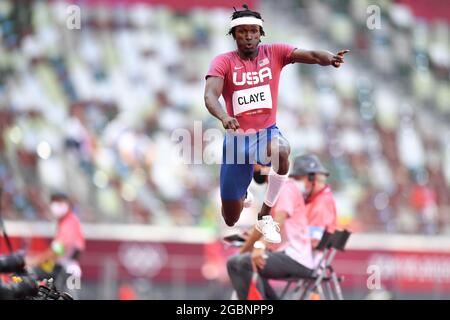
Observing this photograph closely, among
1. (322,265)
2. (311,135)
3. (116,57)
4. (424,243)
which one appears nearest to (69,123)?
(116,57)

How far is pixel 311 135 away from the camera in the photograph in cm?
2256

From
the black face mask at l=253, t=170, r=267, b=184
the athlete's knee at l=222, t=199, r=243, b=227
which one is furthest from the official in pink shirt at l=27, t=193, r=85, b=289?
the athlete's knee at l=222, t=199, r=243, b=227

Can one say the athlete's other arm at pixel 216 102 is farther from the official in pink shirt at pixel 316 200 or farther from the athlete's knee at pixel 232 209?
the official in pink shirt at pixel 316 200

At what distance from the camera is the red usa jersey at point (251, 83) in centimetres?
988

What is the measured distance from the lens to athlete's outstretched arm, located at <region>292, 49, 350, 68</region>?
9617mm

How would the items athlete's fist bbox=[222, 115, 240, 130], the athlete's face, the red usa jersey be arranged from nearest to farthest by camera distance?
athlete's fist bbox=[222, 115, 240, 130] → the athlete's face → the red usa jersey

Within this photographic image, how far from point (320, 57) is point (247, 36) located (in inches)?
25.7

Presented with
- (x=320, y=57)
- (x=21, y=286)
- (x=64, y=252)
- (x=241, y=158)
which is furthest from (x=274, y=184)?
(x=64, y=252)

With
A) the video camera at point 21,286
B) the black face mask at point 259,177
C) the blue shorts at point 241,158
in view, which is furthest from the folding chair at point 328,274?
the video camera at point 21,286

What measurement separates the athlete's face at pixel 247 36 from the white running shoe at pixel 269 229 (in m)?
1.59

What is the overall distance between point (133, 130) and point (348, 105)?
15.6ft

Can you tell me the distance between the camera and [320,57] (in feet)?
31.8

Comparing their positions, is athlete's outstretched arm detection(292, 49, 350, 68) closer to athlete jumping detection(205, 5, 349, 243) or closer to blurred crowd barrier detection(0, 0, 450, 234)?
athlete jumping detection(205, 5, 349, 243)

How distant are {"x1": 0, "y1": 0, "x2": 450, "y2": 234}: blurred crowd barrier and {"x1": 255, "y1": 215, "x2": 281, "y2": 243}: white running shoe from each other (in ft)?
32.3
